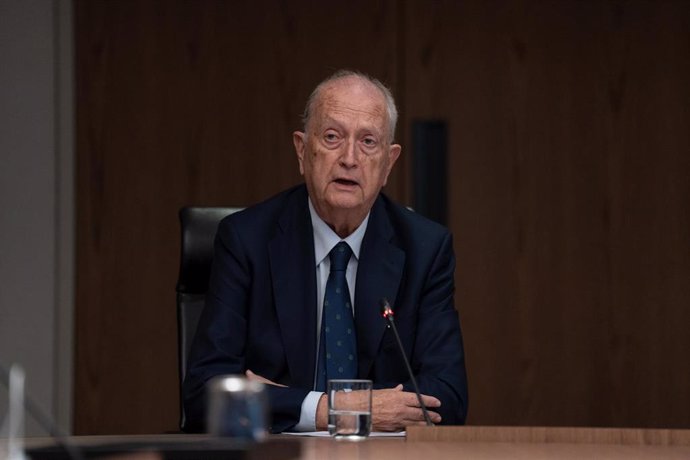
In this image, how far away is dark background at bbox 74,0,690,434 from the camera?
15.6ft

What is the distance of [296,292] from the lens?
2.82 meters

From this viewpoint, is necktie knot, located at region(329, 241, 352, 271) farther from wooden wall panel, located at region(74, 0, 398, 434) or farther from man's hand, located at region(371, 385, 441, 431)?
wooden wall panel, located at region(74, 0, 398, 434)

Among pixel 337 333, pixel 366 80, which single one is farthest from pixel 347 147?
pixel 337 333

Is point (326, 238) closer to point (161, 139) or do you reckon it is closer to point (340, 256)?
point (340, 256)

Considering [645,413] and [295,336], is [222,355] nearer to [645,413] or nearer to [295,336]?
[295,336]

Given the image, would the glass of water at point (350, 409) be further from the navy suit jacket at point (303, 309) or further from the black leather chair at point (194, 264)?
the black leather chair at point (194, 264)

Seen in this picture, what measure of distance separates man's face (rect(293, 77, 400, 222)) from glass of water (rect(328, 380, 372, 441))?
746 mm

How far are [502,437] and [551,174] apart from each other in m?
2.76

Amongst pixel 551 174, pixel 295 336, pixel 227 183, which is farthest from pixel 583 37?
pixel 295 336

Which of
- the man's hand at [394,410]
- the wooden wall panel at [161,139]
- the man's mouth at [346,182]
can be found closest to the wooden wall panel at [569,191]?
the wooden wall panel at [161,139]

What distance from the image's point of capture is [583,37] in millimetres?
4789

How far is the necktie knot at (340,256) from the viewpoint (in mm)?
2877

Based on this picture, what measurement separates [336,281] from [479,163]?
2.03m

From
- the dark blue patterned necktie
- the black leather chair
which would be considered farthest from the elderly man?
the black leather chair
